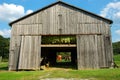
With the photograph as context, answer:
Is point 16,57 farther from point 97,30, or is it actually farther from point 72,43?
point 97,30

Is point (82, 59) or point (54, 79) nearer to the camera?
point (54, 79)

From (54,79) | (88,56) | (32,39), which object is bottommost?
(54,79)

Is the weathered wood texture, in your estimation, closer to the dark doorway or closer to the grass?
the dark doorway

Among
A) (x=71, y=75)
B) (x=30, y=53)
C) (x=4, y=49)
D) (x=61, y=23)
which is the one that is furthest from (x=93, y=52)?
(x=4, y=49)

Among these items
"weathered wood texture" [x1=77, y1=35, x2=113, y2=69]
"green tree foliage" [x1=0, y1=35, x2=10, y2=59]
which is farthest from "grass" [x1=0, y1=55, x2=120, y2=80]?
"green tree foliage" [x1=0, y1=35, x2=10, y2=59]

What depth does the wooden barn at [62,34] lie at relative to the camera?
25.5 metres

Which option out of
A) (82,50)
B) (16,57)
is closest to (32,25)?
(16,57)

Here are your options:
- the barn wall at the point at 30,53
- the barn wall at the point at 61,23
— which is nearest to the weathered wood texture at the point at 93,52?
the barn wall at the point at 61,23

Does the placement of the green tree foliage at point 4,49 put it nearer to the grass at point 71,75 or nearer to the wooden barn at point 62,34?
the wooden barn at point 62,34

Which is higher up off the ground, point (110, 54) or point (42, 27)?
point (42, 27)

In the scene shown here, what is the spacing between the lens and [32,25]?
88.2ft

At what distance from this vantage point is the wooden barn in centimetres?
2552

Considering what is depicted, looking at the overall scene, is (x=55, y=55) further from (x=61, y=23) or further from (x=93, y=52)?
(x=93, y=52)

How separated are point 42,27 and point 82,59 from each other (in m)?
5.57
